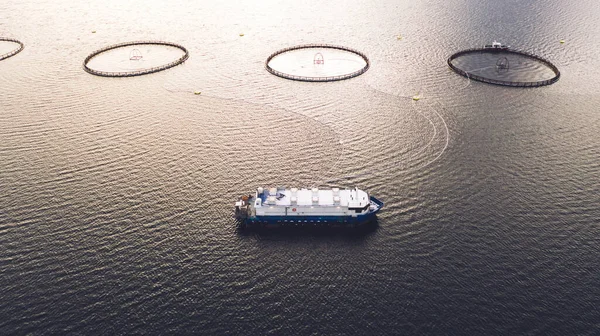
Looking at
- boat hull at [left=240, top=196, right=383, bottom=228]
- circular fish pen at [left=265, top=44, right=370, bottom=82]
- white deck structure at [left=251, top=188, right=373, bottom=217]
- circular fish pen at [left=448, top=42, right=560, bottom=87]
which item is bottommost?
boat hull at [left=240, top=196, right=383, bottom=228]

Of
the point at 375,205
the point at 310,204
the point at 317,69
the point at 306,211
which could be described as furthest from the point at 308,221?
the point at 317,69

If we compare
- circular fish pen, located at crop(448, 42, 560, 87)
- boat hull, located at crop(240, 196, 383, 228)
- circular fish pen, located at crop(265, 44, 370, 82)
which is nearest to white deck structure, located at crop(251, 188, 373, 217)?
boat hull, located at crop(240, 196, 383, 228)

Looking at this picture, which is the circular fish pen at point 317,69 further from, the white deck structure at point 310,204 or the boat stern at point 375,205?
the white deck structure at point 310,204

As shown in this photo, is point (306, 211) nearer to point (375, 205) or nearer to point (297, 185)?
point (297, 185)

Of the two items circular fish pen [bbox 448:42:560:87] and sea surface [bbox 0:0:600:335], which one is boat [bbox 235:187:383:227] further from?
circular fish pen [bbox 448:42:560:87]

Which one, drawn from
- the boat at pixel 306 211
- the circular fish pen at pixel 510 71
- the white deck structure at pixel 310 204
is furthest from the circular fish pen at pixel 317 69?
the boat at pixel 306 211

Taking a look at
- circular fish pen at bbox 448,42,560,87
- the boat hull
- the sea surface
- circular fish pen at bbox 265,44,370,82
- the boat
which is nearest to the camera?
the sea surface
